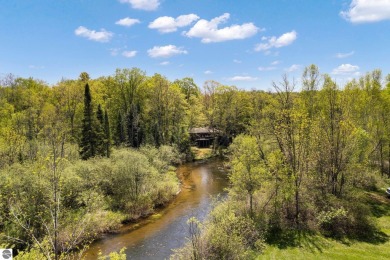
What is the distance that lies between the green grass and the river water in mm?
6900

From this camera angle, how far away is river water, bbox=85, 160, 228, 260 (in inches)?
961

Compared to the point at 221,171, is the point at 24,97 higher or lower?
higher

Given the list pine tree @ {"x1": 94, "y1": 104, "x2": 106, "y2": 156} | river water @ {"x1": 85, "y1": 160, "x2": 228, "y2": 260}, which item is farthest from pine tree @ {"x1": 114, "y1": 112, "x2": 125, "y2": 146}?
river water @ {"x1": 85, "y1": 160, "x2": 228, "y2": 260}

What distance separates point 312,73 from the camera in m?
46.2

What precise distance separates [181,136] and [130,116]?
1240 cm

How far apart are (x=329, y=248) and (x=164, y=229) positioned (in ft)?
49.7

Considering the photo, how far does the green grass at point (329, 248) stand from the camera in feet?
66.8

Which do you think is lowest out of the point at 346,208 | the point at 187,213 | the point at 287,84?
the point at 187,213

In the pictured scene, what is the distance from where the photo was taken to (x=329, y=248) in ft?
70.4

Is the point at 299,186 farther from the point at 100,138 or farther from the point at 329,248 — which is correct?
the point at 100,138

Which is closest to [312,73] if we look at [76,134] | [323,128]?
[323,128]

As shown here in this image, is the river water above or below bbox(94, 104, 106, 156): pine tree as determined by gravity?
below

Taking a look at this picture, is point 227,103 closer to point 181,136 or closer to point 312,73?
point 181,136

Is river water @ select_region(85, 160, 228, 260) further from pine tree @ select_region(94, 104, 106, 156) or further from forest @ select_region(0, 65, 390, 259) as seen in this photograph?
pine tree @ select_region(94, 104, 106, 156)
